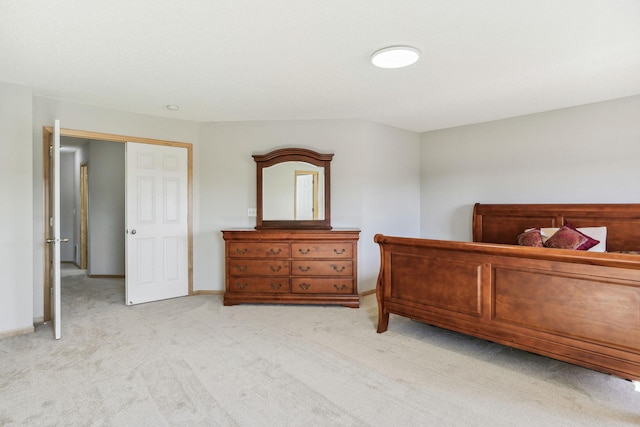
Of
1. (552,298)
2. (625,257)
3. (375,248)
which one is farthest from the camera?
(375,248)

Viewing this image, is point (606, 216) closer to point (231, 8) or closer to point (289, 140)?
point (289, 140)

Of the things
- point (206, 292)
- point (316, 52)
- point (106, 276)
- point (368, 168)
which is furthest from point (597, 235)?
point (106, 276)

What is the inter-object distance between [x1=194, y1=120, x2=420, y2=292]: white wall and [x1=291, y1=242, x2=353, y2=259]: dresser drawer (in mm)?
591

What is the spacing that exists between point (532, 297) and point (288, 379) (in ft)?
5.64

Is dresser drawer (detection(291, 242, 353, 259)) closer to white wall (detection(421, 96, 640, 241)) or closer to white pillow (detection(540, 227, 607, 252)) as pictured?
white wall (detection(421, 96, 640, 241))

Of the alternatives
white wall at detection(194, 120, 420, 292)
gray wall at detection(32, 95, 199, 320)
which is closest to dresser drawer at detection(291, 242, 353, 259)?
white wall at detection(194, 120, 420, 292)

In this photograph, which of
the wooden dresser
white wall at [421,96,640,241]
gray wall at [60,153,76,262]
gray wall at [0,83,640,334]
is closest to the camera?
gray wall at [0,83,640,334]

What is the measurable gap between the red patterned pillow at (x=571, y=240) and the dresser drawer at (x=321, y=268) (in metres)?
2.09

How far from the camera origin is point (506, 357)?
2689 millimetres

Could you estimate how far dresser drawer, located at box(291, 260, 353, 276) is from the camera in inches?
160

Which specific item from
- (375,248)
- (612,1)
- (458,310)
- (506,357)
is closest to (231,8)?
(612,1)

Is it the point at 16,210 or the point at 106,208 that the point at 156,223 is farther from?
the point at 106,208

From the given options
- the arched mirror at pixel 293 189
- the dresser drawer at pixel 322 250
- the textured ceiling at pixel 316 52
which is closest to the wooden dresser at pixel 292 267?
the dresser drawer at pixel 322 250

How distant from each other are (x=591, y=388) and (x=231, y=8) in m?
3.26
